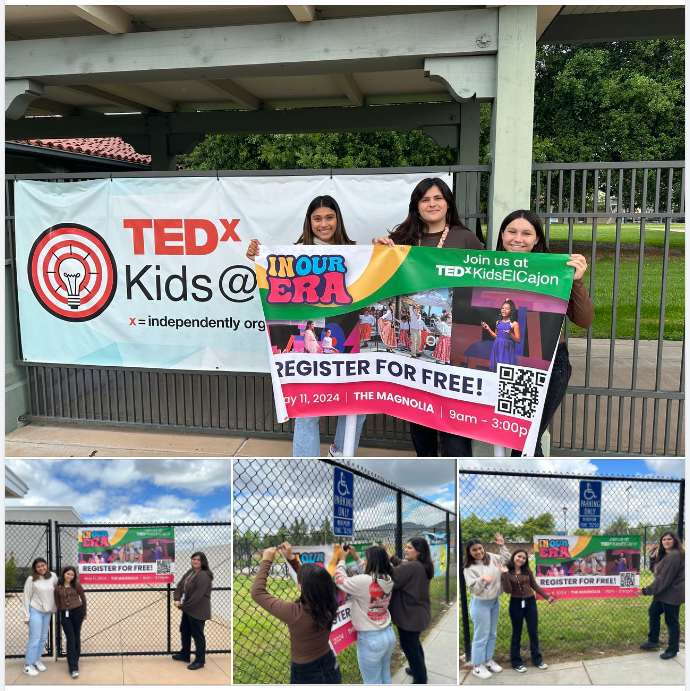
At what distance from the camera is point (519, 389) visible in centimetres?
380

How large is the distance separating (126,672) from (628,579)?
2.22 meters

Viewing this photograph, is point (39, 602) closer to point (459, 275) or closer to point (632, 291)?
point (459, 275)

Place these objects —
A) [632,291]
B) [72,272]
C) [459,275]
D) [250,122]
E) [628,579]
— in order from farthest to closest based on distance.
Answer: [632,291] → [250,122] → [72,272] → [459,275] → [628,579]

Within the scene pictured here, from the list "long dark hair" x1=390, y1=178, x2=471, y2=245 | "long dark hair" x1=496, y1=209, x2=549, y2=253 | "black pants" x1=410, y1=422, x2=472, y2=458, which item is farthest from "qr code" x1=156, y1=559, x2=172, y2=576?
"long dark hair" x1=496, y1=209, x2=549, y2=253

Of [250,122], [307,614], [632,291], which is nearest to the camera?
[307,614]

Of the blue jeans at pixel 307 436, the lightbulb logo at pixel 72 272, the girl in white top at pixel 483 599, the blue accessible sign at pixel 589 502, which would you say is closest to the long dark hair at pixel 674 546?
the blue accessible sign at pixel 589 502

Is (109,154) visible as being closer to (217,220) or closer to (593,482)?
(217,220)

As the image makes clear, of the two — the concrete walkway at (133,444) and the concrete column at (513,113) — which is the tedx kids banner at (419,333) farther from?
the concrete walkway at (133,444)

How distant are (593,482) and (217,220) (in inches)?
153

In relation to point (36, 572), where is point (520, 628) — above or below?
below

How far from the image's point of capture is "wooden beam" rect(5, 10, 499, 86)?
4.86 meters

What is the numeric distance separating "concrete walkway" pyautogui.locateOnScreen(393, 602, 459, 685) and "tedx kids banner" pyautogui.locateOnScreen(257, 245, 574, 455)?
139cm

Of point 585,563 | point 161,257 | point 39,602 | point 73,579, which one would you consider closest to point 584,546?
point 585,563

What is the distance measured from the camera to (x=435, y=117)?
972 cm
